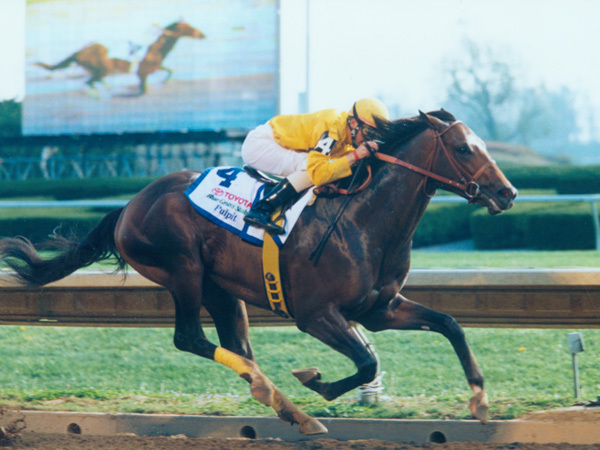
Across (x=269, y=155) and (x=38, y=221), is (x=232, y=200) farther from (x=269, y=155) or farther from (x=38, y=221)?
(x=38, y=221)

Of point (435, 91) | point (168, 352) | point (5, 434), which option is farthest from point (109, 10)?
point (5, 434)

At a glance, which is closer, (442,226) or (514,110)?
(442,226)

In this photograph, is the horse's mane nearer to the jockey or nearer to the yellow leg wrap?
the jockey

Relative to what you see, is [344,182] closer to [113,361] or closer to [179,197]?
[179,197]

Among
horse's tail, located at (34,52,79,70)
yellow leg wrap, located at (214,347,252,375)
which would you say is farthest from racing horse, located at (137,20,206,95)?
yellow leg wrap, located at (214,347,252,375)

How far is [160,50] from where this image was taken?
75.0 feet

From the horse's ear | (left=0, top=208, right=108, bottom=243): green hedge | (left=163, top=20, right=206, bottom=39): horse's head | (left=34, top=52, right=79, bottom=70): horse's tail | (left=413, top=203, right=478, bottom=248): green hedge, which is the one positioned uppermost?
(left=163, top=20, right=206, bottom=39): horse's head

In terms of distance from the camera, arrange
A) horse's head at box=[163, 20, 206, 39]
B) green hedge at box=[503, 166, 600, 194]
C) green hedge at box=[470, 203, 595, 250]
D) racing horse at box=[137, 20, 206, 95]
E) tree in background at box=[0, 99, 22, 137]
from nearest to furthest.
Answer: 1. green hedge at box=[470, 203, 595, 250]
2. green hedge at box=[503, 166, 600, 194]
3. horse's head at box=[163, 20, 206, 39]
4. racing horse at box=[137, 20, 206, 95]
5. tree in background at box=[0, 99, 22, 137]

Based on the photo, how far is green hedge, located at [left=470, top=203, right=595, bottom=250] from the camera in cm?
969

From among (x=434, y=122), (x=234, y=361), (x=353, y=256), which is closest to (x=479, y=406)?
(x=353, y=256)

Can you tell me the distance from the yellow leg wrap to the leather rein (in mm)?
954

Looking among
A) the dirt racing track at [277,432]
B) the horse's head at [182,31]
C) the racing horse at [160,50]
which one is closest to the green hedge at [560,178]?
the dirt racing track at [277,432]

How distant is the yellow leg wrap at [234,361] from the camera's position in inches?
153

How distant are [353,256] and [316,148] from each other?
60 centimetres
